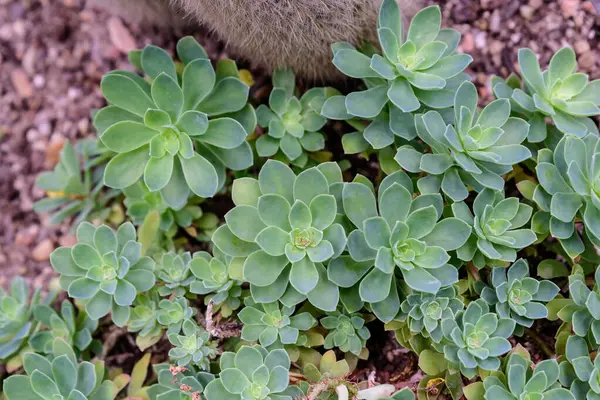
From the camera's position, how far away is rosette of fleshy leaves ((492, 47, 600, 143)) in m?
1.62

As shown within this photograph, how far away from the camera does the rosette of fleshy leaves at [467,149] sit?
1.50 m

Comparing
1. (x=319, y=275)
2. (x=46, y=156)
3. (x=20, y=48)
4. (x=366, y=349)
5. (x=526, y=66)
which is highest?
(x=526, y=66)

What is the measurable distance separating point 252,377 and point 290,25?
988 millimetres

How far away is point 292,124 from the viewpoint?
1803 millimetres

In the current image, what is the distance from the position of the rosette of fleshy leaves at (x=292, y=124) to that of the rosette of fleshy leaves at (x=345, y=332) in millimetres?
516

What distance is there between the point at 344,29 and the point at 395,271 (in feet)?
2.42

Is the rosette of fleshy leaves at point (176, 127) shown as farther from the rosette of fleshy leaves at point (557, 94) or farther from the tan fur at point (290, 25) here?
the rosette of fleshy leaves at point (557, 94)

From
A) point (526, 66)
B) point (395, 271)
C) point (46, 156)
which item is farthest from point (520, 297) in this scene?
point (46, 156)

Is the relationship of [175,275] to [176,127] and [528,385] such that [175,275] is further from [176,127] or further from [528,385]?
[528,385]

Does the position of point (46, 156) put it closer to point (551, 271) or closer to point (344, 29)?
point (344, 29)

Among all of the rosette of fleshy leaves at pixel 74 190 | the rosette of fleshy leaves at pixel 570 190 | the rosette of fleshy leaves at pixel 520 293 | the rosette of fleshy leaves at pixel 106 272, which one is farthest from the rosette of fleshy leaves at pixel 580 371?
the rosette of fleshy leaves at pixel 74 190

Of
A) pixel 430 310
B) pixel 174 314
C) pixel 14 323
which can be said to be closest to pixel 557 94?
pixel 430 310

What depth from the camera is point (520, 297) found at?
1.52 metres

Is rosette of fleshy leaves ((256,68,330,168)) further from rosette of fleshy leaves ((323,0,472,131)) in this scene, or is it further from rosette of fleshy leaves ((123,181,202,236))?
rosette of fleshy leaves ((123,181,202,236))
